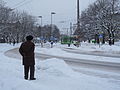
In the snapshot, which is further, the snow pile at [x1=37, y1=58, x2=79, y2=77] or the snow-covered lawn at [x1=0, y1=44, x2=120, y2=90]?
the snow pile at [x1=37, y1=58, x2=79, y2=77]

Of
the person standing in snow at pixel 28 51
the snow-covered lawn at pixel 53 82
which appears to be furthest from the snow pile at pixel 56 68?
the person standing in snow at pixel 28 51

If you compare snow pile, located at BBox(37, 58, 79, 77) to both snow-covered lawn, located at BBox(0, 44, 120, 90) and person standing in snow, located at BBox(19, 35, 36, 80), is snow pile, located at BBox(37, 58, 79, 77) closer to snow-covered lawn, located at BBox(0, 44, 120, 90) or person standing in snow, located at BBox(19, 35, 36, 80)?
snow-covered lawn, located at BBox(0, 44, 120, 90)

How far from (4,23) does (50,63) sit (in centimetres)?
4523

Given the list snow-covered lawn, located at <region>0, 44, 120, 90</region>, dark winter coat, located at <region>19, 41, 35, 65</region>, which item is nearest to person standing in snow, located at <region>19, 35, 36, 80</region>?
dark winter coat, located at <region>19, 41, 35, 65</region>

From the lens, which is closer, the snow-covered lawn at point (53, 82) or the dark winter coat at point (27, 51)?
the snow-covered lawn at point (53, 82)

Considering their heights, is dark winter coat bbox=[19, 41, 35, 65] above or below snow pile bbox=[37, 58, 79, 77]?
above

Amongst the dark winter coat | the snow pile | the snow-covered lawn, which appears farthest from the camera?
the snow pile

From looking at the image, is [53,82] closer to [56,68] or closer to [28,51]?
[28,51]

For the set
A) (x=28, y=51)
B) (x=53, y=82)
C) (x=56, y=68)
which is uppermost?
(x=28, y=51)

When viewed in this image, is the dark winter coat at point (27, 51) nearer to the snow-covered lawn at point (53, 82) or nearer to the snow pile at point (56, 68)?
the snow-covered lawn at point (53, 82)

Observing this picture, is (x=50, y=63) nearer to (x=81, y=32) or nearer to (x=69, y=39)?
(x=81, y=32)

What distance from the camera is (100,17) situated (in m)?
50.2

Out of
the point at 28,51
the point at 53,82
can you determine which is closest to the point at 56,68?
the point at 53,82

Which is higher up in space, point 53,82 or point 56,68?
point 56,68
